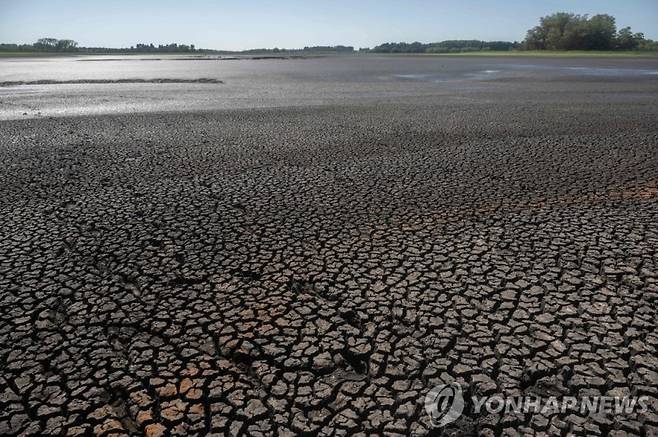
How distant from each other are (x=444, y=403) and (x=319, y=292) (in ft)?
2.45

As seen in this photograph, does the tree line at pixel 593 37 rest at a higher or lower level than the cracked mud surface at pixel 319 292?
higher

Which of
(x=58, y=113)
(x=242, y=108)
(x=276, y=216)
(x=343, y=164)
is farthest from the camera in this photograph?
(x=242, y=108)

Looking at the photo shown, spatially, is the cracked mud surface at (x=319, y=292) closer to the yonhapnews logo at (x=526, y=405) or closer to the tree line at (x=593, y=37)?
the yonhapnews logo at (x=526, y=405)

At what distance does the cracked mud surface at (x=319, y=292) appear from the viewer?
51.4 inches

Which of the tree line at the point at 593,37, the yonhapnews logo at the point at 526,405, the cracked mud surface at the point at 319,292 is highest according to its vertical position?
the tree line at the point at 593,37

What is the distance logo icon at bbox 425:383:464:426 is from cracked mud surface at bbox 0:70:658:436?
0.03m

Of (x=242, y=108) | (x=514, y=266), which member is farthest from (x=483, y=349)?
(x=242, y=108)

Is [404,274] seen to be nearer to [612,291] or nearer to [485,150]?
[612,291]

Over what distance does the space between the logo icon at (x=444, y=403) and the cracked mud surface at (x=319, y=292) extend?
3 cm

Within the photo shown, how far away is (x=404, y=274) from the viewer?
204cm

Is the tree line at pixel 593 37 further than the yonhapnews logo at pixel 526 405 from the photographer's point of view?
Yes

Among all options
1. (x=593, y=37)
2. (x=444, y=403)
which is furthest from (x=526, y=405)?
(x=593, y=37)

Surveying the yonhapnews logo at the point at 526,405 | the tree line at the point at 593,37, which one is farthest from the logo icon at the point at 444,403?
the tree line at the point at 593,37

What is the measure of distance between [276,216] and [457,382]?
172 centimetres
